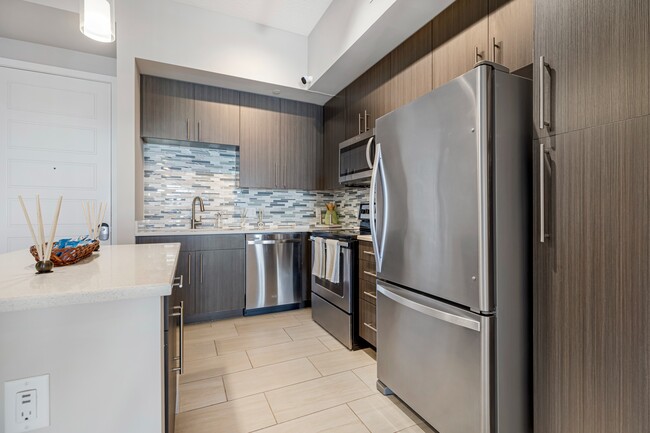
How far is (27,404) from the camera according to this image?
755mm

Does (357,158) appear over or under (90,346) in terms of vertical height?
over

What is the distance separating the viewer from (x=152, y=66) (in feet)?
9.40

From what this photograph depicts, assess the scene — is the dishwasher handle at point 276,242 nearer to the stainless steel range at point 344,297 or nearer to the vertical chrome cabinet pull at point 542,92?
the stainless steel range at point 344,297

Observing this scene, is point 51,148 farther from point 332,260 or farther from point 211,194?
point 332,260

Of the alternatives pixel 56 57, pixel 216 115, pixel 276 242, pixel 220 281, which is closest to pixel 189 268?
pixel 220 281

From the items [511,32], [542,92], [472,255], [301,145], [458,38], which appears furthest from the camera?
[301,145]

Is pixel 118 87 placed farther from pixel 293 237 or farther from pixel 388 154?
pixel 388 154

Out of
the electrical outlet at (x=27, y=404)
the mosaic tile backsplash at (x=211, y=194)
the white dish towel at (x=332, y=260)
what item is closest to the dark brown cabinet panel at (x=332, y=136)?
the mosaic tile backsplash at (x=211, y=194)

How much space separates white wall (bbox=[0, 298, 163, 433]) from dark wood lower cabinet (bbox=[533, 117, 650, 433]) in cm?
141

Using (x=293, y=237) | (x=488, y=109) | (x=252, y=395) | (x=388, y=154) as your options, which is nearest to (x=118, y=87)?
(x=293, y=237)

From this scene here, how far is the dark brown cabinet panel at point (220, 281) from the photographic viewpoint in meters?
3.05

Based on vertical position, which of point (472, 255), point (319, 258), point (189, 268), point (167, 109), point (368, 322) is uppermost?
point (167, 109)

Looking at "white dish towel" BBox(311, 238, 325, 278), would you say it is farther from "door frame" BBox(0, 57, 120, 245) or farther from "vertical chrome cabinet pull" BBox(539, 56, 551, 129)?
"vertical chrome cabinet pull" BBox(539, 56, 551, 129)

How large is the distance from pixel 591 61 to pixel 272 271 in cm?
298
